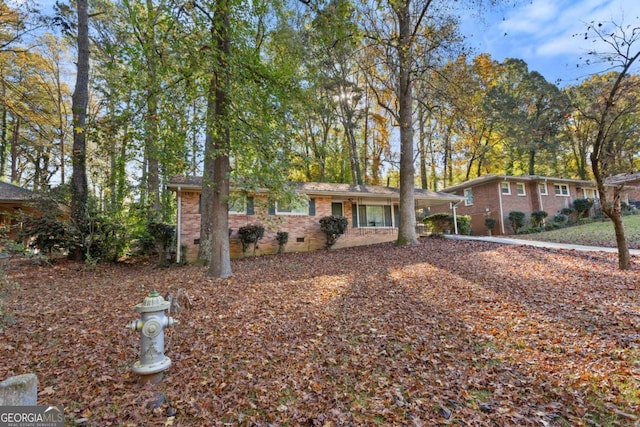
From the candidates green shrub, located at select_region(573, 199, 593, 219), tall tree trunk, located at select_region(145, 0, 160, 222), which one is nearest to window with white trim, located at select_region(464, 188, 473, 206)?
green shrub, located at select_region(573, 199, 593, 219)

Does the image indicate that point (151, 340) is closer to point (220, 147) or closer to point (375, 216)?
point (220, 147)

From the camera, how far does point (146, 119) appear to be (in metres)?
6.79

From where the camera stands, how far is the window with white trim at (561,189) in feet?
73.3

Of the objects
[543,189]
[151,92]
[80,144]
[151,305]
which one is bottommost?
[151,305]

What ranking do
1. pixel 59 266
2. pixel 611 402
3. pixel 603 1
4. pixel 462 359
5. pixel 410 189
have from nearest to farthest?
pixel 611 402
pixel 462 359
pixel 603 1
pixel 59 266
pixel 410 189

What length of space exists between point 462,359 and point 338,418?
175 centimetres

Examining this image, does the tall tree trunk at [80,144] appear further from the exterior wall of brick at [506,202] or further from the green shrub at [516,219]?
the green shrub at [516,219]

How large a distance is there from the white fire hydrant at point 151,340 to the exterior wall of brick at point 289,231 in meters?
7.37

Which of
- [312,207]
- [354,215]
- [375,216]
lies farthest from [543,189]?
[312,207]

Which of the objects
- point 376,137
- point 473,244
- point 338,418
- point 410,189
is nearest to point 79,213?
point 338,418

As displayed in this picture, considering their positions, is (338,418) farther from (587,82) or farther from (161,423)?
(587,82)

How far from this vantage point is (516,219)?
1969 cm

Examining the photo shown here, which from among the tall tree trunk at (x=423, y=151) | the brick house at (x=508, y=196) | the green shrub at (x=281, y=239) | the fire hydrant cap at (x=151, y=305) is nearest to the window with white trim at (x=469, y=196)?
the brick house at (x=508, y=196)

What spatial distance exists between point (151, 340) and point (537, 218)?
23735mm
